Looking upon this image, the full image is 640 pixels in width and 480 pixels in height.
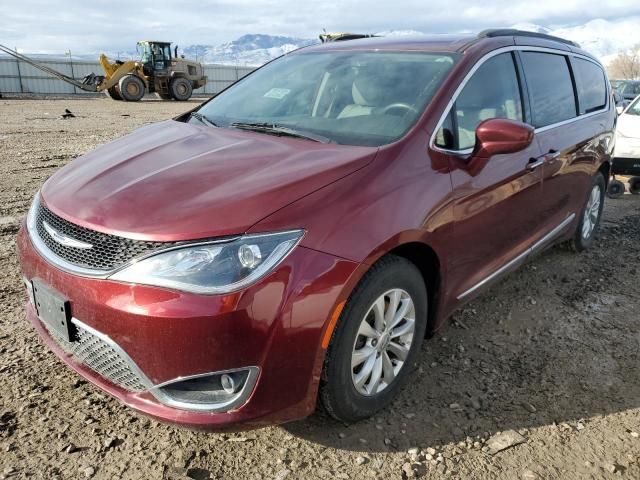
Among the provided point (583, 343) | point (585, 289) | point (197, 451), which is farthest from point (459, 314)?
point (197, 451)

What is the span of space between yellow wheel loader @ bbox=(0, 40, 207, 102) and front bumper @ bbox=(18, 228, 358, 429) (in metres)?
24.3

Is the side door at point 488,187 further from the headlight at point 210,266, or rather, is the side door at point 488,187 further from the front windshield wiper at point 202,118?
the front windshield wiper at point 202,118

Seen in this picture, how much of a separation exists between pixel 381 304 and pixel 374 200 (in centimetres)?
46

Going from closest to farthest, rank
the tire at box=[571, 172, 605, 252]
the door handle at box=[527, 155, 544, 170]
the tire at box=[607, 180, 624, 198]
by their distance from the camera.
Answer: the door handle at box=[527, 155, 544, 170]
the tire at box=[571, 172, 605, 252]
the tire at box=[607, 180, 624, 198]

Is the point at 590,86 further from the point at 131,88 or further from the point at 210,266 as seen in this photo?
the point at 131,88

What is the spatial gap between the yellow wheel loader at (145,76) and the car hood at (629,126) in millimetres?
21209

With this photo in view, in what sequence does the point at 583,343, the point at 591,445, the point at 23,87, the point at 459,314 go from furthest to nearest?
the point at 23,87, the point at 459,314, the point at 583,343, the point at 591,445

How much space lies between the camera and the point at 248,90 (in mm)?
3504

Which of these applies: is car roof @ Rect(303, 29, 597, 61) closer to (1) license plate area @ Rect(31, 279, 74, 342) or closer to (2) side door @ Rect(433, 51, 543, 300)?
(2) side door @ Rect(433, 51, 543, 300)

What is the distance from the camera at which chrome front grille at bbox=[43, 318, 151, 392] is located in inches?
77.8

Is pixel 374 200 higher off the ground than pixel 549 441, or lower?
higher

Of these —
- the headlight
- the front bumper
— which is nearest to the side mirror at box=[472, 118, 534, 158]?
the front bumper

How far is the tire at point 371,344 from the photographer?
2.16 metres

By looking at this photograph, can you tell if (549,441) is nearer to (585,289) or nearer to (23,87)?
(585,289)
